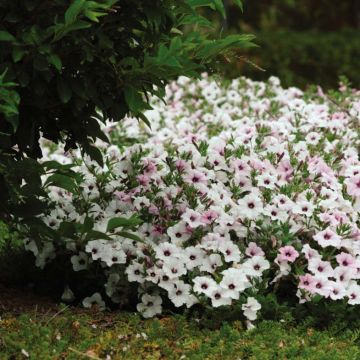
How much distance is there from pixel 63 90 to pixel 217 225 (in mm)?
1049

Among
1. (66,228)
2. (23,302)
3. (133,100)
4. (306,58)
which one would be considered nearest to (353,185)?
(133,100)

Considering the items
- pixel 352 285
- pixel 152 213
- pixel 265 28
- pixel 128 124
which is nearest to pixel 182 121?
pixel 128 124

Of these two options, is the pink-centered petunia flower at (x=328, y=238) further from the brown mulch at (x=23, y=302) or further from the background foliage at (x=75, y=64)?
the brown mulch at (x=23, y=302)

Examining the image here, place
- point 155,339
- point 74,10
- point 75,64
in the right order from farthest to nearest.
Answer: point 75,64, point 155,339, point 74,10

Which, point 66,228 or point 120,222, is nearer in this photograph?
point 120,222

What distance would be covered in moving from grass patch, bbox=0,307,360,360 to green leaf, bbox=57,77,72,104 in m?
0.94

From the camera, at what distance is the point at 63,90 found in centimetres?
373

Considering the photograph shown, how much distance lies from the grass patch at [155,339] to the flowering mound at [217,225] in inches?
5.6

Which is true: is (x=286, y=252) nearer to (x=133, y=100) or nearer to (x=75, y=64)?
(x=133, y=100)

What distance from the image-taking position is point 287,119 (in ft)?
19.8

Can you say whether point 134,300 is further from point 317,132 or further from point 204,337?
point 317,132

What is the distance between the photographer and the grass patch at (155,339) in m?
3.51

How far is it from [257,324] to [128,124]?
11.4ft

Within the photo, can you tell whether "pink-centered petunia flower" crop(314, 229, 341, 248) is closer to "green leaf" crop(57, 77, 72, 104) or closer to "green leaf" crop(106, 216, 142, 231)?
"green leaf" crop(106, 216, 142, 231)
